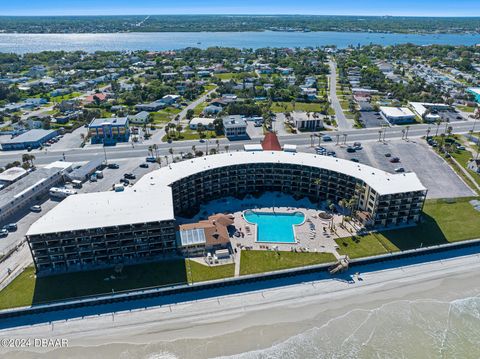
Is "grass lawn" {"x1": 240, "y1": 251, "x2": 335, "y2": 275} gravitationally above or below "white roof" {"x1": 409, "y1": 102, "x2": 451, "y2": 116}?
below

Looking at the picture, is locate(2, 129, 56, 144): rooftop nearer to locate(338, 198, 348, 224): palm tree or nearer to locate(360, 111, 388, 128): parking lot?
locate(338, 198, 348, 224): palm tree

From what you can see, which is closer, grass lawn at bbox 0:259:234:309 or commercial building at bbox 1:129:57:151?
grass lawn at bbox 0:259:234:309

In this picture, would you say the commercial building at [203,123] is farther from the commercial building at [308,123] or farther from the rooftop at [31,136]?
the rooftop at [31,136]

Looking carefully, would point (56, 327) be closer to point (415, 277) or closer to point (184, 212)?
point (184, 212)

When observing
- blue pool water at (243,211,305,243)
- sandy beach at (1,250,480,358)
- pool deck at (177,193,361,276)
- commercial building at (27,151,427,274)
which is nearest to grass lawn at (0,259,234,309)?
commercial building at (27,151,427,274)

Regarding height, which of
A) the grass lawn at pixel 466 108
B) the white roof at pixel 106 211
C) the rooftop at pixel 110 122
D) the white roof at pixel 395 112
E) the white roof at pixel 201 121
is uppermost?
the white roof at pixel 106 211

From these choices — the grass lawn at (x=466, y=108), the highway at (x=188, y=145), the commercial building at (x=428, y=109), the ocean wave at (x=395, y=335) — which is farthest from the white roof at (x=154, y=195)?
the grass lawn at (x=466, y=108)

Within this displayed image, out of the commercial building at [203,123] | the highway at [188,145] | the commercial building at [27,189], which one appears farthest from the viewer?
the commercial building at [203,123]
